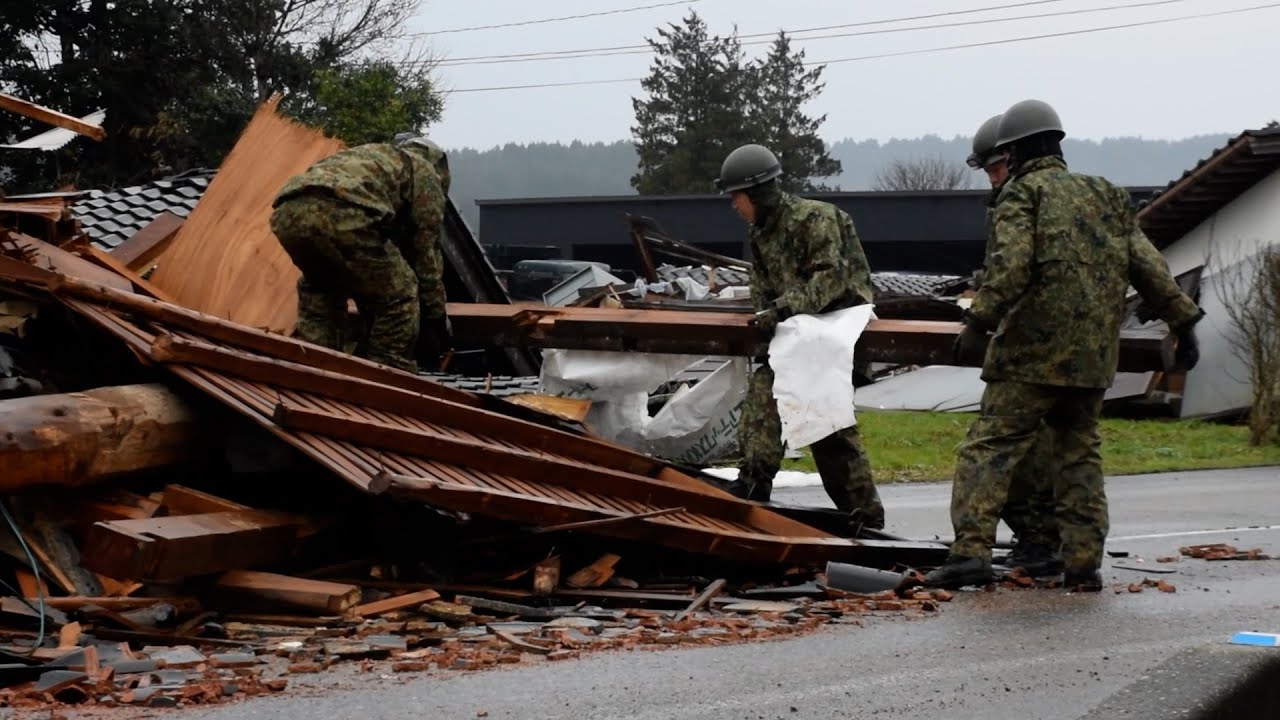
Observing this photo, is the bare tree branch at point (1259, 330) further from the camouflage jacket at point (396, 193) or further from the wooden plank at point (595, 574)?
the wooden plank at point (595, 574)

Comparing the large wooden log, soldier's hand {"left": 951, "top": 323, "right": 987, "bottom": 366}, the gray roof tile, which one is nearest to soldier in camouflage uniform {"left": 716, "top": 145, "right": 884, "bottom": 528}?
soldier's hand {"left": 951, "top": 323, "right": 987, "bottom": 366}

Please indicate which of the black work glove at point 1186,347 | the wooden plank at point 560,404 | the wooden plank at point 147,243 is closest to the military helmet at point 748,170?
the wooden plank at point 560,404

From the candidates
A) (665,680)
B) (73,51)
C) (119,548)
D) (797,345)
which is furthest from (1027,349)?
(73,51)

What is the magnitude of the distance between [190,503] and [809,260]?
349 centimetres

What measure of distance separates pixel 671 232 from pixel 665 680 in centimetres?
4074

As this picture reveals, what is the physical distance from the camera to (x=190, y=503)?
21.0ft

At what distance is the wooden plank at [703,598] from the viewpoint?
A: 6.47 meters

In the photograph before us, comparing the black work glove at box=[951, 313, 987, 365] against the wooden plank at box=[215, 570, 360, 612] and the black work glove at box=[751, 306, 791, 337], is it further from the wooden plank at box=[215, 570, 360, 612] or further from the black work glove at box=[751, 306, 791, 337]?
the wooden plank at box=[215, 570, 360, 612]

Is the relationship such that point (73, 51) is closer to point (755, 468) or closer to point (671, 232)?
point (671, 232)

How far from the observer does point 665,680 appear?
16.2 ft

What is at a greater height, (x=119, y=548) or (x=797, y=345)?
(x=797, y=345)

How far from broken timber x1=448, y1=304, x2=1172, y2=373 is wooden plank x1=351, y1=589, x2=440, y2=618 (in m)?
2.99

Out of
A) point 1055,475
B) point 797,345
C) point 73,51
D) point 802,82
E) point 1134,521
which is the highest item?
point 802,82

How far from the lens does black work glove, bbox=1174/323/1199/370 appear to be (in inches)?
292
